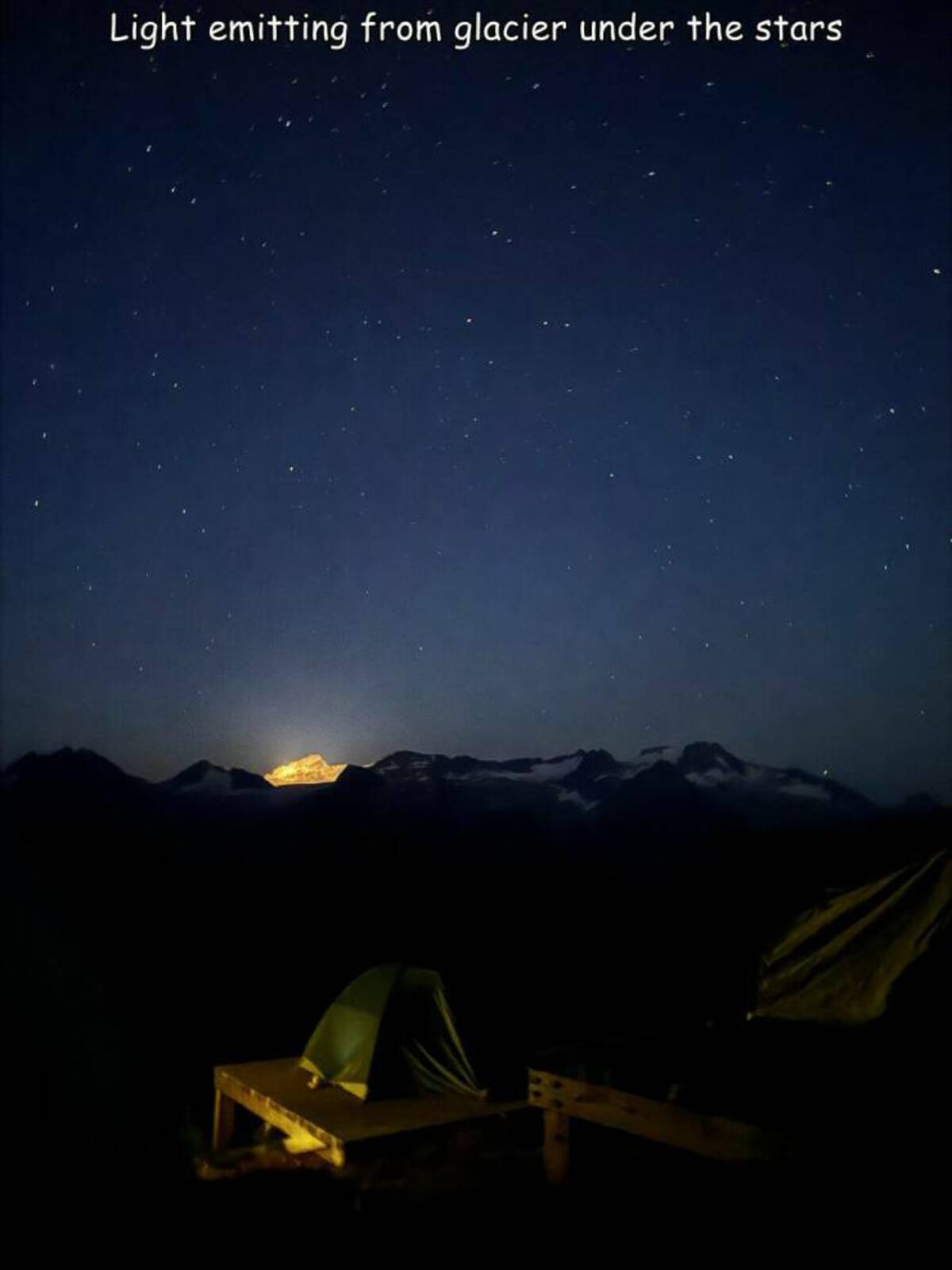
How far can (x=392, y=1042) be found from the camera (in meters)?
6.08

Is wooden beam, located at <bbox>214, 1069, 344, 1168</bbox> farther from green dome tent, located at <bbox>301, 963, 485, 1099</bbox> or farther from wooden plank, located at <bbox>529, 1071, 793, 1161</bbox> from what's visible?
wooden plank, located at <bbox>529, 1071, 793, 1161</bbox>

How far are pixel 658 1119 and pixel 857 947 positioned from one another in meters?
1.35

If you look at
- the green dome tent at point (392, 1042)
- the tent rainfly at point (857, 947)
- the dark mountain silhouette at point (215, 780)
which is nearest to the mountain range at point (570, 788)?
the dark mountain silhouette at point (215, 780)

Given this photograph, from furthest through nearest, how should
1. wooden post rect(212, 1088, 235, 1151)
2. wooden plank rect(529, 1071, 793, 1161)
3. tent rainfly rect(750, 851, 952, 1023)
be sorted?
wooden post rect(212, 1088, 235, 1151)
tent rainfly rect(750, 851, 952, 1023)
wooden plank rect(529, 1071, 793, 1161)

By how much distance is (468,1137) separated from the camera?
5316 mm

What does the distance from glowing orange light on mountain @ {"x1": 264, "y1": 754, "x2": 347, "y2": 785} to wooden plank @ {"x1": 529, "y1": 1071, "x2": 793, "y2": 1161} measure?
15009 millimetres

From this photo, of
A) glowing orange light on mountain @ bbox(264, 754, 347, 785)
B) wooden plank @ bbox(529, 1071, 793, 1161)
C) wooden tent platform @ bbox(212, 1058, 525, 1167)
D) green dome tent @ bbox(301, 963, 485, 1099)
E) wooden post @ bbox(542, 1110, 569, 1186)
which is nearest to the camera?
wooden plank @ bbox(529, 1071, 793, 1161)

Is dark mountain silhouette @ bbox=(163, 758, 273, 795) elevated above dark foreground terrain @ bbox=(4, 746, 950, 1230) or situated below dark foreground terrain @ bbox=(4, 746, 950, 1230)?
above

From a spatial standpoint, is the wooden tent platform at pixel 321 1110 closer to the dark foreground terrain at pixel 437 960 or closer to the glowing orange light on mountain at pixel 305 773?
the dark foreground terrain at pixel 437 960

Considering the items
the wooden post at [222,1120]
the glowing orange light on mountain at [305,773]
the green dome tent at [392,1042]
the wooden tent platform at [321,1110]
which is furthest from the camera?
the glowing orange light on mountain at [305,773]

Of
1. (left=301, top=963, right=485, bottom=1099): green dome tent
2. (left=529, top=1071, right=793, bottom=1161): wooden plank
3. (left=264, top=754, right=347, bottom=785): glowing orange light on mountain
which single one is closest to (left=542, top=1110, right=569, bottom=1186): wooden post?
(left=529, top=1071, right=793, bottom=1161): wooden plank

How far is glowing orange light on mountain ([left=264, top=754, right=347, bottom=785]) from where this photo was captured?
20.1 m

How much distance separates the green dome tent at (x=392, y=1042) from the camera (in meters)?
5.90

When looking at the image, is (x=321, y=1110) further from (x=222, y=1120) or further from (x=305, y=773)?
(x=305, y=773)
